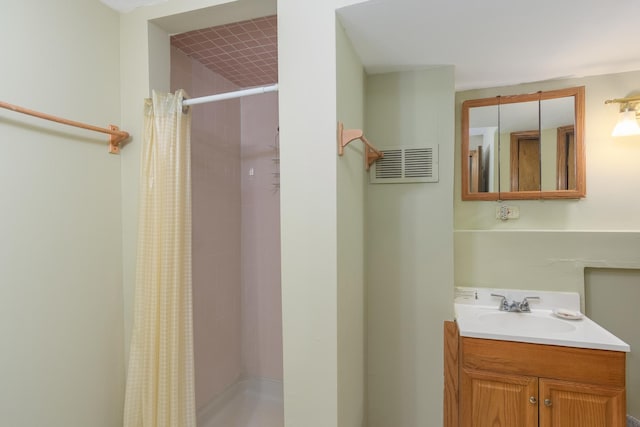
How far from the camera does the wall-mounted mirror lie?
1.93 meters

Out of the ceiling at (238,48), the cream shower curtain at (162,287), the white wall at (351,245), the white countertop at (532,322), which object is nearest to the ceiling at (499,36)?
the white wall at (351,245)

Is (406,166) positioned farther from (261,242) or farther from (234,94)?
(261,242)

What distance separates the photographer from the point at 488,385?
1.60 m

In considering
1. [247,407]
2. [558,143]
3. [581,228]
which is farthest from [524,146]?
[247,407]

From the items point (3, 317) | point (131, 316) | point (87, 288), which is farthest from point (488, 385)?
point (3, 317)

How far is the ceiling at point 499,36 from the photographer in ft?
4.10

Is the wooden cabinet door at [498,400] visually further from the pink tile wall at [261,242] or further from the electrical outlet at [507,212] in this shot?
the pink tile wall at [261,242]

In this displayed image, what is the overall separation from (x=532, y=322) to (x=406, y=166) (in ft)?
3.77

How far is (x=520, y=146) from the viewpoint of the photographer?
2023mm

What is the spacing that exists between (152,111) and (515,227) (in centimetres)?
218

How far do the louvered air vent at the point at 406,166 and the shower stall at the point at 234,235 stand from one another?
35.8 inches

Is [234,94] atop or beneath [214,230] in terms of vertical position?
atop

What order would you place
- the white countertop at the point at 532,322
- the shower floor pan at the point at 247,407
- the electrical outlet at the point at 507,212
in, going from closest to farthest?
A: the white countertop at the point at 532,322, the electrical outlet at the point at 507,212, the shower floor pan at the point at 247,407

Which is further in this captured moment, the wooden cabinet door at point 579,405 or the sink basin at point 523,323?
the sink basin at point 523,323
